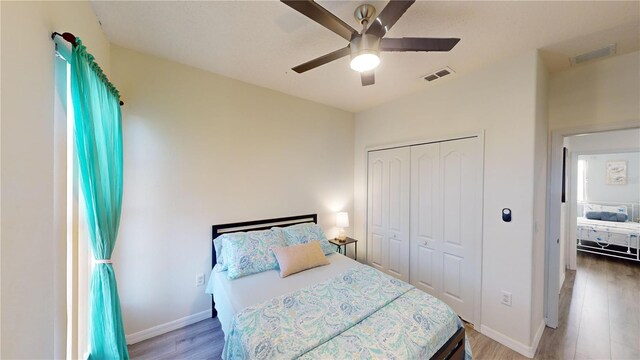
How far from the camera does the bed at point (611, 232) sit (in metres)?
3.92

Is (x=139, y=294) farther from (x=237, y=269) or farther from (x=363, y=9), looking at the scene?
(x=363, y=9)

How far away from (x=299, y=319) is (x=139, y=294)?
167cm

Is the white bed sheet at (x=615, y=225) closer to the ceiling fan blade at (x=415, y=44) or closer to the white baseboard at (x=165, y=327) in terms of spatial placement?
the ceiling fan blade at (x=415, y=44)

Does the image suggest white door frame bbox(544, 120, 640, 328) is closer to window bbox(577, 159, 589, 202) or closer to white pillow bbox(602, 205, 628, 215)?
white pillow bbox(602, 205, 628, 215)

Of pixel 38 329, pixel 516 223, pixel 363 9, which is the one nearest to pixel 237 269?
pixel 38 329

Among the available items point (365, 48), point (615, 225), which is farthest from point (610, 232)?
point (365, 48)

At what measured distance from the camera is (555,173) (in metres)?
2.29

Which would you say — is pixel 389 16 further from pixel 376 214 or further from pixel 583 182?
pixel 583 182

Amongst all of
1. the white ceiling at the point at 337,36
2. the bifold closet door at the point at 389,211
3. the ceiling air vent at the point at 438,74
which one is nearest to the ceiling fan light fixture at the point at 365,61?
the white ceiling at the point at 337,36

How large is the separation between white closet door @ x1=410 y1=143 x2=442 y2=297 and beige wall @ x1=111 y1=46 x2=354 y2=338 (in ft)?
5.12

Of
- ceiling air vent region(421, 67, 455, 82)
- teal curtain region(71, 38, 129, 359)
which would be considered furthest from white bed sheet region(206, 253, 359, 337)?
ceiling air vent region(421, 67, 455, 82)

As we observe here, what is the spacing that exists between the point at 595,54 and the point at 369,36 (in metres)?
2.25

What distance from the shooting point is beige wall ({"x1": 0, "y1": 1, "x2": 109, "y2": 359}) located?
77 centimetres

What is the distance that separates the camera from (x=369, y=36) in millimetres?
1342
